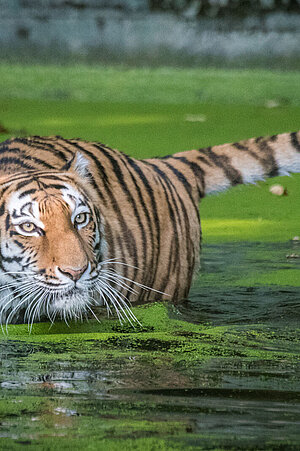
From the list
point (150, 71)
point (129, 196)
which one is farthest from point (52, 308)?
point (150, 71)

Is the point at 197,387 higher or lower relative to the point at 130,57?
lower

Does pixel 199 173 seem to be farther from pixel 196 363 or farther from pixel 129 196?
pixel 196 363

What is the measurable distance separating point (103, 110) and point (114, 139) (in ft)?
5.11

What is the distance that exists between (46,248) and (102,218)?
1.71 ft

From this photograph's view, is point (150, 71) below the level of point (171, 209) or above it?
above

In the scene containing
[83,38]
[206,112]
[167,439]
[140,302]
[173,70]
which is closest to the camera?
[167,439]

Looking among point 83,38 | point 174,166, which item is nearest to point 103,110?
point 83,38

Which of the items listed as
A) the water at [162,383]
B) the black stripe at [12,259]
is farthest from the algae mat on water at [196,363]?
the black stripe at [12,259]

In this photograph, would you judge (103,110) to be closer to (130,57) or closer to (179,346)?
(130,57)

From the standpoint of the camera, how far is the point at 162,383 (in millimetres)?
2457

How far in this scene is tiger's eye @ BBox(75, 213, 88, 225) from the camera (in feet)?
10.3

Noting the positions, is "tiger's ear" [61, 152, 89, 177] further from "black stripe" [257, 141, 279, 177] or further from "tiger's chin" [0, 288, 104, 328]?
"black stripe" [257, 141, 279, 177]

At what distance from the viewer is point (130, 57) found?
12102mm

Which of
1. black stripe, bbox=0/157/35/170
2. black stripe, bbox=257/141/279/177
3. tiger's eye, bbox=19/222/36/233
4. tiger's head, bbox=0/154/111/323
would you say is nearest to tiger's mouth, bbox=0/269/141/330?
tiger's head, bbox=0/154/111/323
